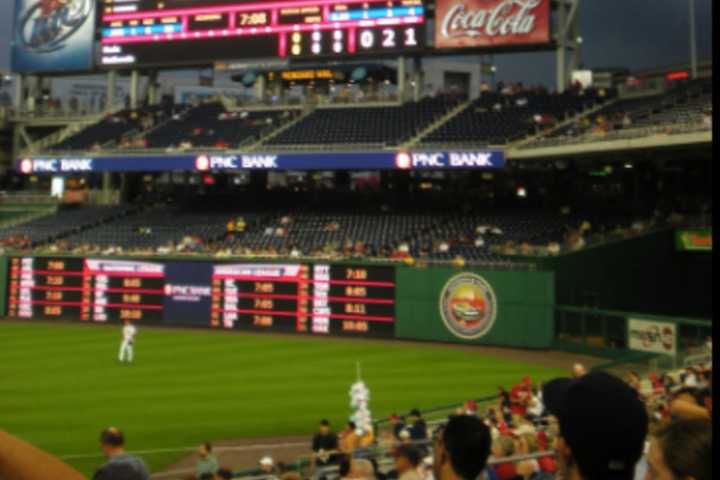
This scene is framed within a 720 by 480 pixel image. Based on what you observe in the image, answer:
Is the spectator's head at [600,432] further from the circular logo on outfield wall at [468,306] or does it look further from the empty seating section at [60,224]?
the empty seating section at [60,224]

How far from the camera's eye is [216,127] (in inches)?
1636

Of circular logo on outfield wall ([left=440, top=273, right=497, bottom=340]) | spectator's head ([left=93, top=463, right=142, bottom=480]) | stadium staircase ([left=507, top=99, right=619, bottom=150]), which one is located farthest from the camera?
stadium staircase ([left=507, top=99, right=619, bottom=150])

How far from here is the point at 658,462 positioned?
2.62 meters

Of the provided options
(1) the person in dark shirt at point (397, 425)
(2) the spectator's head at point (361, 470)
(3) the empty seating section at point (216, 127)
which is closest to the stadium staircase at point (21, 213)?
(3) the empty seating section at point (216, 127)

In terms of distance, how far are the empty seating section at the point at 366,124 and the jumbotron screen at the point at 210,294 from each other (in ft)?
28.2

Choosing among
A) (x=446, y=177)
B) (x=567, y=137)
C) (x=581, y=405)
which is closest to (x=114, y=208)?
(x=446, y=177)

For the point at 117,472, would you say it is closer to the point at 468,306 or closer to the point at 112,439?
the point at 112,439

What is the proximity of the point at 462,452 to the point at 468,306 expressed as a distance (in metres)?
24.7

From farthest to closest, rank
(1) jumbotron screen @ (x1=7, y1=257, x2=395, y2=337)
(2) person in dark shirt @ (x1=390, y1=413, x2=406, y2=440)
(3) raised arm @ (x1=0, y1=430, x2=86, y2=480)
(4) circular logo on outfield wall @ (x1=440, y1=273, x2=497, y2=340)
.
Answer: (1) jumbotron screen @ (x1=7, y1=257, x2=395, y2=337) < (4) circular logo on outfield wall @ (x1=440, y1=273, x2=497, y2=340) < (2) person in dark shirt @ (x1=390, y1=413, x2=406, y2=440) < (3) raised arm @ (x1=0, y1=430, x2=86, y2=480)

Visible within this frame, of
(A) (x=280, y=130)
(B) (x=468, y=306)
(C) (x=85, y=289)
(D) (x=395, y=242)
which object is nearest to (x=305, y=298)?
(D) (x=395, y=242)

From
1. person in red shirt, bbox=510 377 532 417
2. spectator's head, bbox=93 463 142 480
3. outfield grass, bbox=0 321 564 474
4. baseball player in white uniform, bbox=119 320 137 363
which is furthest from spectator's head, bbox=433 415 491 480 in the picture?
baseball player in white uniform, bbox=119 320 137 363

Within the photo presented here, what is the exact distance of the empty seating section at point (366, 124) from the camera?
36.4m

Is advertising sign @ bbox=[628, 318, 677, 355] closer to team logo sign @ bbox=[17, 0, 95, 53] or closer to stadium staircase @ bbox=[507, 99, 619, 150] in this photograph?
stadium staircase @ bbox=[507, 99, 619, 150]

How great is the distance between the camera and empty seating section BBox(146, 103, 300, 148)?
39.4m
